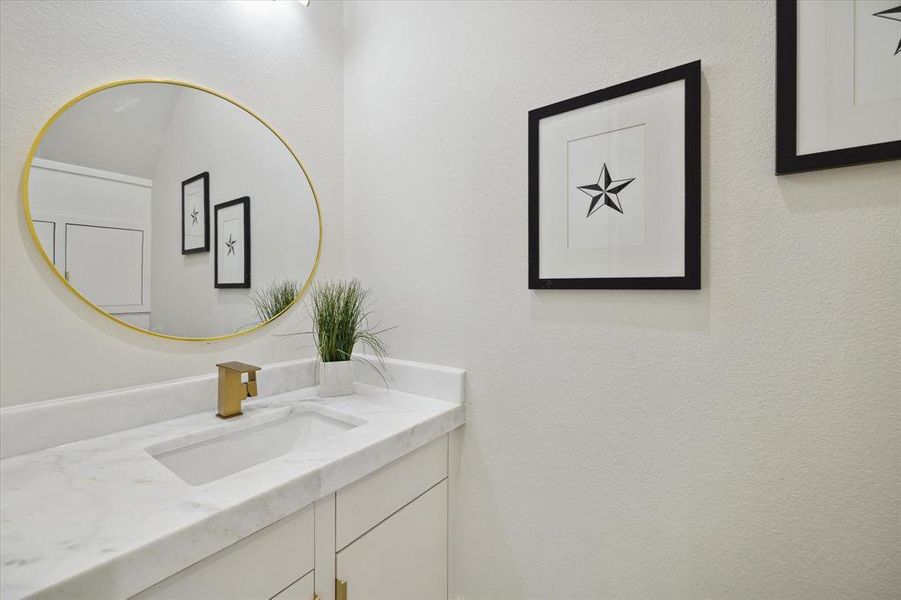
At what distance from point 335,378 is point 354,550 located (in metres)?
0.52

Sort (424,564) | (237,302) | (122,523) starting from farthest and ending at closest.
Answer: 1. (237,302)
2. (424,564)
3. (122,523)

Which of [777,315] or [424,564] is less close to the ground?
[777,315]

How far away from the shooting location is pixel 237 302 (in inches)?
48.6

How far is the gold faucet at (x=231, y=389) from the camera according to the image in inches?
42.4

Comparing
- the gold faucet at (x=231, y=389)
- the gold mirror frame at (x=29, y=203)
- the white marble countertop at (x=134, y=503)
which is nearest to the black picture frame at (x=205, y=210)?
the gold mirror frame at (x=29, y=203)

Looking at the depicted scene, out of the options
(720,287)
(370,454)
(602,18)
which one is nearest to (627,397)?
(720,287)

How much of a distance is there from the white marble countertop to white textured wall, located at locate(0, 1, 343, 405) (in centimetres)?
17

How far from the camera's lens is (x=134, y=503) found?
664mm

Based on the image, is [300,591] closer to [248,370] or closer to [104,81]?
[248,370]

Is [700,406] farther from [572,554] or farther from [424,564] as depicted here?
[424,564]

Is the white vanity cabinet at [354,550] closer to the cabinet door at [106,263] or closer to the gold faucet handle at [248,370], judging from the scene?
the gold faucet handle at [248,370]

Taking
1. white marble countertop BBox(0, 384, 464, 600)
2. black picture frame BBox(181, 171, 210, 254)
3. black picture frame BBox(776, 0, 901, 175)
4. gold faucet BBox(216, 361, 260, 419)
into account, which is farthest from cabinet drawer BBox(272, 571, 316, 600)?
black picture frame BBox(776, 0, 901, 175)

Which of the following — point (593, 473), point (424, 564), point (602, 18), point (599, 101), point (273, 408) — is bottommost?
point (424, 564)

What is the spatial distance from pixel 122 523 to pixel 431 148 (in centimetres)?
113
